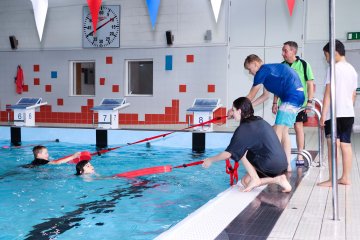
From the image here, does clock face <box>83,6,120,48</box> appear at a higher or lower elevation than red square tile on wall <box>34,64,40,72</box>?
higher

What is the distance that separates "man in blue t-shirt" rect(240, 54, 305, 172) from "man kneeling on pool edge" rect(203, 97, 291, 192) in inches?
25.4

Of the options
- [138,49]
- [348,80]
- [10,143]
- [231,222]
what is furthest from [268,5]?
[231,222]

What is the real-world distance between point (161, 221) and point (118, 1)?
870 cm

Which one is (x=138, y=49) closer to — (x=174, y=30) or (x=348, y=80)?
(x=174, y=30)

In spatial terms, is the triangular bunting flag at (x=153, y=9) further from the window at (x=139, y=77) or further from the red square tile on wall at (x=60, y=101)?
the red square tile on wall at (x=60, y=101)

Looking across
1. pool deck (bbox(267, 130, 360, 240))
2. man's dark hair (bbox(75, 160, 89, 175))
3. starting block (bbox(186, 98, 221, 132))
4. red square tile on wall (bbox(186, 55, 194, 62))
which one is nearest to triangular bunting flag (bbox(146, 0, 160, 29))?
red square tile on wall (bbox(186, 55, 194, 62))

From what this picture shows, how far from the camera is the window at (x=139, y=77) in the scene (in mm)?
11336

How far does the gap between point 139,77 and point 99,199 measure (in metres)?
7.65

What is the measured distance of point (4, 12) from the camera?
12.1m

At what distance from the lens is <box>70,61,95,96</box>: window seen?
11.8 metres

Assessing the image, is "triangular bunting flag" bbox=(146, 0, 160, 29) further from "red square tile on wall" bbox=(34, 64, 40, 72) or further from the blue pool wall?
"red square tile on wall" bbox=(34, 64, 40, 72)

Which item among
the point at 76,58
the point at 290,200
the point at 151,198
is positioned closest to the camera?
the point at 290,200

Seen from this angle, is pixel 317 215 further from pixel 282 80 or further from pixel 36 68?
pixel 36 68

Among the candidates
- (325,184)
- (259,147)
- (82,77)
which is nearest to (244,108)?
(259,147)
